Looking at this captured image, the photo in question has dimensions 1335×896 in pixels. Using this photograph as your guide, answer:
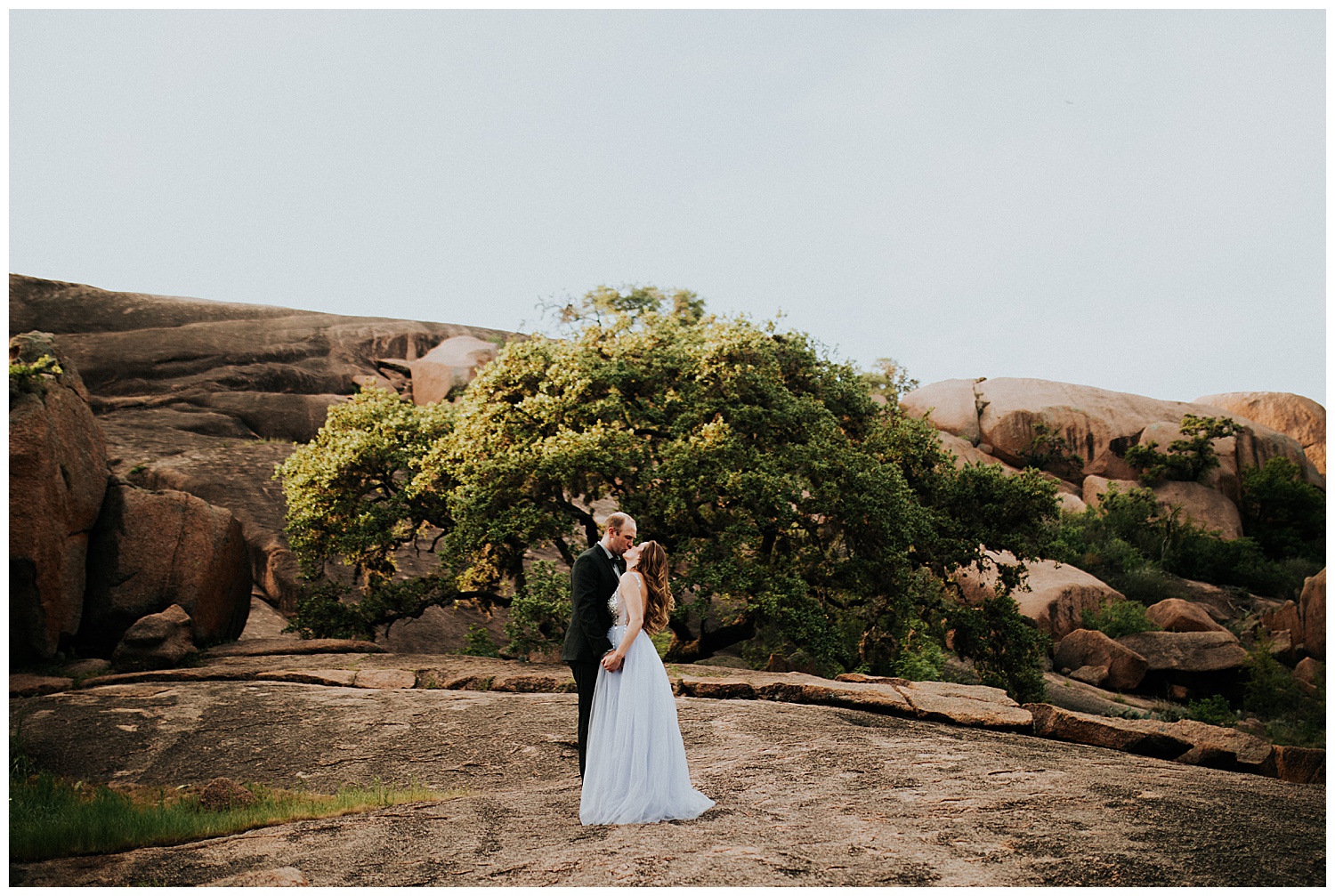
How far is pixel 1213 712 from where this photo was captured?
2167cm

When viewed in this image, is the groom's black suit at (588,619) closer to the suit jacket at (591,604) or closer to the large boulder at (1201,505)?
the suit jacket at (591,604)

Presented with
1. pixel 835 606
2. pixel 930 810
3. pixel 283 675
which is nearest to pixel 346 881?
pixel 930 810

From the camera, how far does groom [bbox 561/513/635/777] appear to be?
6066 millimetres

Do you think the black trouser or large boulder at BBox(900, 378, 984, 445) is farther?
large boulder at BBox(900, 378, 984, 445)

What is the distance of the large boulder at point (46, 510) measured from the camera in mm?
11812

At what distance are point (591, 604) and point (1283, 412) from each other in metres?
48.4

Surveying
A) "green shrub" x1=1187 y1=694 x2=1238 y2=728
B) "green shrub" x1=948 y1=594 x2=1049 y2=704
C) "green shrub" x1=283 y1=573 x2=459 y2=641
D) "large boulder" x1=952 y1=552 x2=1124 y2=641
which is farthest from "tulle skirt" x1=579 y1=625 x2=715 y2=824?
"large boulder" x1=952 y1=552 x2=1124 y2=641

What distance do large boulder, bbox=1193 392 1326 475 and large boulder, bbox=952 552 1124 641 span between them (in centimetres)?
2122

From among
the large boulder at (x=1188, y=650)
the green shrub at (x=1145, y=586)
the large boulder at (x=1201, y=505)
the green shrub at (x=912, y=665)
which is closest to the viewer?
the green shrub at (x=912, y=665)

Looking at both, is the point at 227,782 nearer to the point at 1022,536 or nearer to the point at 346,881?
the point at 346,881

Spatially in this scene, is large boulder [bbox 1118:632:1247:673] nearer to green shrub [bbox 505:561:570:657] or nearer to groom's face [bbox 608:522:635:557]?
green shrub [bbox 505:561:570:657]

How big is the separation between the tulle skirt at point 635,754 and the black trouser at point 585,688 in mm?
104

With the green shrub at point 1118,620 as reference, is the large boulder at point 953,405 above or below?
above

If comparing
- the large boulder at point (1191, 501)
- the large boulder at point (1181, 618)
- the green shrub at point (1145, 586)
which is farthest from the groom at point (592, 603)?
the large boulder at point (1191, 501)
